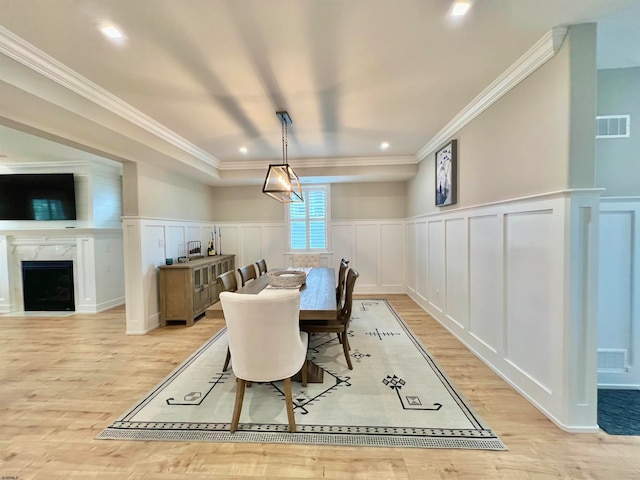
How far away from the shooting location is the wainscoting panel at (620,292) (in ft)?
7.02

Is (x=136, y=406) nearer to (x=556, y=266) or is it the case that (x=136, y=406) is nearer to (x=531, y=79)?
(x=556, y=266)

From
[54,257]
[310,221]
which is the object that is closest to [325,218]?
[310,221]

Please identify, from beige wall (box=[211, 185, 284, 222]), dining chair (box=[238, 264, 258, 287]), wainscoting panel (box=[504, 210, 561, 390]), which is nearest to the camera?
wainscoting panel (box=[504, 210, 561, 390])

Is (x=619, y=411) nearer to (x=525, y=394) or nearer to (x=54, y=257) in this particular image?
(x=525, y=394)

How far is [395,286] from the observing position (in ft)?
18.8

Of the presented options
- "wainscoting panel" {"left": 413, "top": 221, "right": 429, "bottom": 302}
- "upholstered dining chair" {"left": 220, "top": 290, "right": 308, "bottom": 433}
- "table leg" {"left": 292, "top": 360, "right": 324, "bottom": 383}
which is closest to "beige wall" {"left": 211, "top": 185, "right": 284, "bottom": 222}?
"wainscoting panel" {"left": 413, "top": 221, "right": 429, "bottom": 302}

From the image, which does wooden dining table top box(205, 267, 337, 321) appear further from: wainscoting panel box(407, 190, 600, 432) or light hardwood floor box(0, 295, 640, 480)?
wainscoting panel box(407, 190, 600, 432)

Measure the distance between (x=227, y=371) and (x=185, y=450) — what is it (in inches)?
38.1

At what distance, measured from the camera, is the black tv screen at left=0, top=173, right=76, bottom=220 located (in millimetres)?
4660

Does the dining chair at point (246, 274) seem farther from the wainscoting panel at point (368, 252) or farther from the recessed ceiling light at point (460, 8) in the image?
the recessed ceiling light at point (460, 8)

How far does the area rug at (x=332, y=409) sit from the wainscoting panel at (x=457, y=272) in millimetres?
780

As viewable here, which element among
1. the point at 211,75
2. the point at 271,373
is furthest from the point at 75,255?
the point at 271,373

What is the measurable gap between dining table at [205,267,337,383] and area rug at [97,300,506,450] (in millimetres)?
151

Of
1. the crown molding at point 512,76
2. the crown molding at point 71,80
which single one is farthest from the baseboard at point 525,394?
the crown molding at point 71,80
